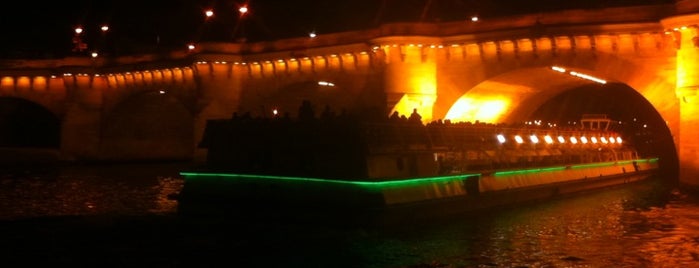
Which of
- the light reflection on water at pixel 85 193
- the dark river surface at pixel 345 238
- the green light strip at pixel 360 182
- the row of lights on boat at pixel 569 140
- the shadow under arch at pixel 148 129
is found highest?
the shadow under arch at pixel 148 129

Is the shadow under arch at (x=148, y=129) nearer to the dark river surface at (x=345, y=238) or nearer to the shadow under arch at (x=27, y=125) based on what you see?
the shadow under arch at (x=27, y=125)

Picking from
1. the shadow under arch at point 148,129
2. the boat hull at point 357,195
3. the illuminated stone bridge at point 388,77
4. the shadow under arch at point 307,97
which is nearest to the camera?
the boat hull at point 357,195

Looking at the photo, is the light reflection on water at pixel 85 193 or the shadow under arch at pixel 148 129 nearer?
the light reflection on water at pixel 85 193

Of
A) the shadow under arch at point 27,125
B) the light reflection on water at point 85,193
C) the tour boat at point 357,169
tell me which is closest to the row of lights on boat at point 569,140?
the tour boat at point 357,169

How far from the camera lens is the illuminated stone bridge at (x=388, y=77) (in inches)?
1099

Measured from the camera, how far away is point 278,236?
1661 centimetres

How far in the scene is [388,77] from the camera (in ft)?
108

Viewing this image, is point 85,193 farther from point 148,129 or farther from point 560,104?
point 560,104

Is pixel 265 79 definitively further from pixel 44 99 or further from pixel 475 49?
pixel 44 99

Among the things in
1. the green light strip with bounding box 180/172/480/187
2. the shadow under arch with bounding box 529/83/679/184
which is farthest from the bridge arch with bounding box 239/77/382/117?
the shadow under arch with bounding box 529/83/679/184

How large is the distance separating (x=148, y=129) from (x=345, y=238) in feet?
135

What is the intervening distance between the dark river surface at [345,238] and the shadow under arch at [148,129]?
27220 mm

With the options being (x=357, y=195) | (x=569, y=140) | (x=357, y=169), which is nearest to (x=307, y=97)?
(x=569, y=140)

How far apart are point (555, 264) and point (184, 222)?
1008cm
